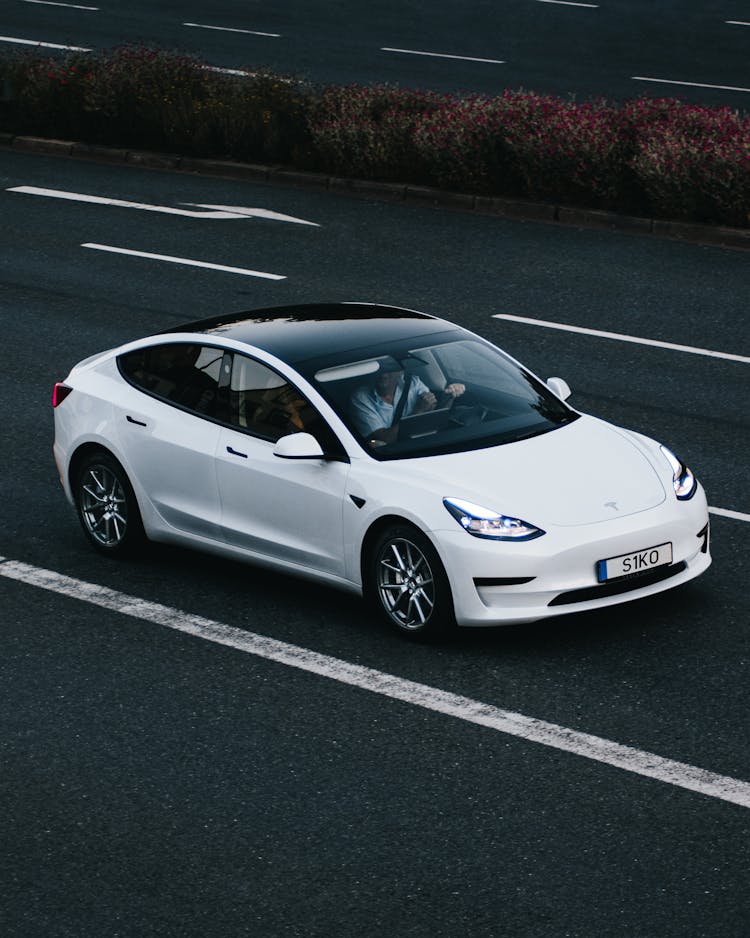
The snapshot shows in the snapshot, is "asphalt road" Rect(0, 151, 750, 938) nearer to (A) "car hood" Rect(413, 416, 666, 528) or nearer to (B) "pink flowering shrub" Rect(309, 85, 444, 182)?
(A) "car hood" Rect(413, 416, 666, 528)

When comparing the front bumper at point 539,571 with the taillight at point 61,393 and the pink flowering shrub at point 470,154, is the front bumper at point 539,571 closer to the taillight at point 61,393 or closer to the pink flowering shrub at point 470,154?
the taillight at point 61,393

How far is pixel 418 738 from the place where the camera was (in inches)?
286

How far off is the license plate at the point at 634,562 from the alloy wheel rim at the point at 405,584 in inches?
33.3

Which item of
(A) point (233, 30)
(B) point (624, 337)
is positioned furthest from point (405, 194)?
(A) point (233, 30)

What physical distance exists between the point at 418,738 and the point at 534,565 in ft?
3.63

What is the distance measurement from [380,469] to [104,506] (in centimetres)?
224

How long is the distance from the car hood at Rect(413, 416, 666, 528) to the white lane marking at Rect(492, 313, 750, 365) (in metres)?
5.12

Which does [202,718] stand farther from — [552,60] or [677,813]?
[552,60]

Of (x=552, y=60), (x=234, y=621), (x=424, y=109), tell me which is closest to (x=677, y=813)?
(x=234, y=621)

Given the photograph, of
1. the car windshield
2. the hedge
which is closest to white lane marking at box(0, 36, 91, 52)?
the hedge

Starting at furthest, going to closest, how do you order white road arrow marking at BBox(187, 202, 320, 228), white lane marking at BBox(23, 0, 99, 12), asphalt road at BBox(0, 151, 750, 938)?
white lane marking at BBox(23, 0, 99, 12) → white road arrow marking at BBox(187, 202, 320, 228) → asphalt road at BBox(0, 151, 750, 938)

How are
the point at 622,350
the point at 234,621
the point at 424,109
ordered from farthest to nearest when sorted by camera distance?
the point at 424,109
the point at 622,350
the point at 234,621

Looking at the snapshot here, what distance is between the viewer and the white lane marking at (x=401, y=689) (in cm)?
683

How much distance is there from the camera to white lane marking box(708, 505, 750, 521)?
10.0 metres
